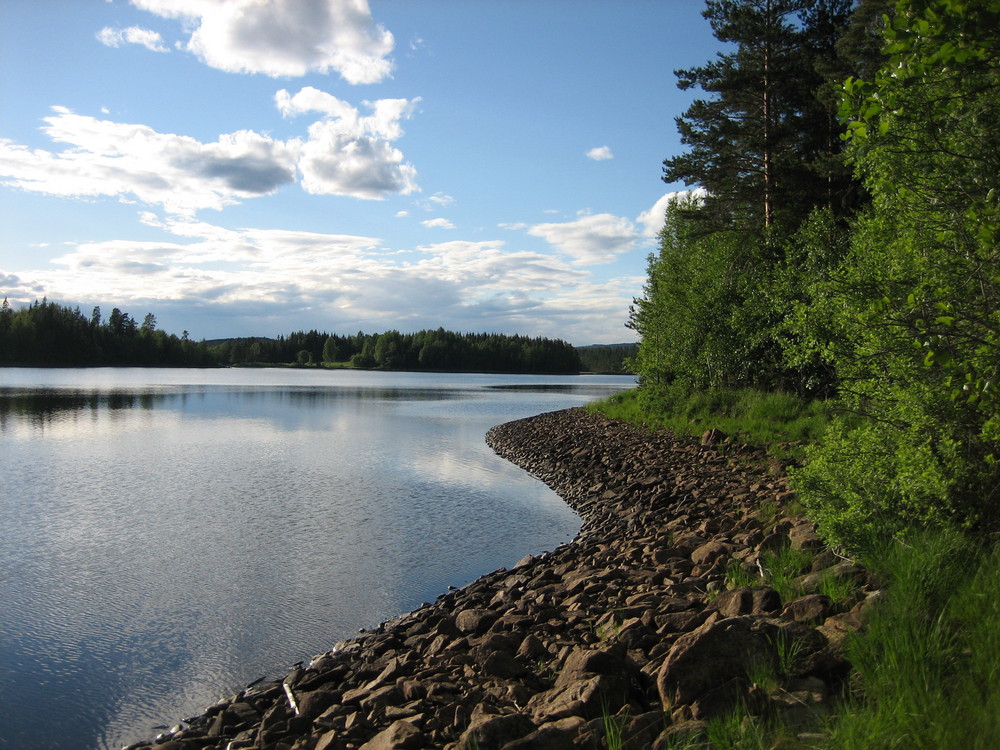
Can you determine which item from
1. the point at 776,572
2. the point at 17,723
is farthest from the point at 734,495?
the point at 17,723

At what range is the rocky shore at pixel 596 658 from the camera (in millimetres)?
5645

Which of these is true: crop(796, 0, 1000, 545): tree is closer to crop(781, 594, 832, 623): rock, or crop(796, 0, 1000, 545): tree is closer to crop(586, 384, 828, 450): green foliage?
crop(781, 594, 832, 623): rock

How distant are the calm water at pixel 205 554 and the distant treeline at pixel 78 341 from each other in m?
130

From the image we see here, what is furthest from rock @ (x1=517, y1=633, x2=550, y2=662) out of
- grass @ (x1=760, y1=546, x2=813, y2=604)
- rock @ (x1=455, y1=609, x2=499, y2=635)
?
grass @ (x1=760, y1=546, x2=813, y2=604)

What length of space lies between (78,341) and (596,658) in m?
169

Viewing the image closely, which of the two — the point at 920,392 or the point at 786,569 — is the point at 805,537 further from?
the point at 920,392

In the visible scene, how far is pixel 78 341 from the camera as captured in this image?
497 feet

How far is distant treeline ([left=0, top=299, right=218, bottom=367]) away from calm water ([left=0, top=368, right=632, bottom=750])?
130176mm

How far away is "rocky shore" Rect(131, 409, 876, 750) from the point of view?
5.64 m

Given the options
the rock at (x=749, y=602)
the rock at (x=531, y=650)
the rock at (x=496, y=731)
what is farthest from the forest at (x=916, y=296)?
the rock at (x=496, y=731)

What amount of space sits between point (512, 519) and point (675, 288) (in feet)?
65.2

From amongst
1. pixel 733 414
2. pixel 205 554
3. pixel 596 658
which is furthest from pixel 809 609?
pixel 733 414

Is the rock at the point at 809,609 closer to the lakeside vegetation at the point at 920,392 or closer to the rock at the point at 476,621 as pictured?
the lakeside vegetation at the point at 920,392

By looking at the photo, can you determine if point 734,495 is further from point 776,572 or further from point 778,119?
point 778,119
